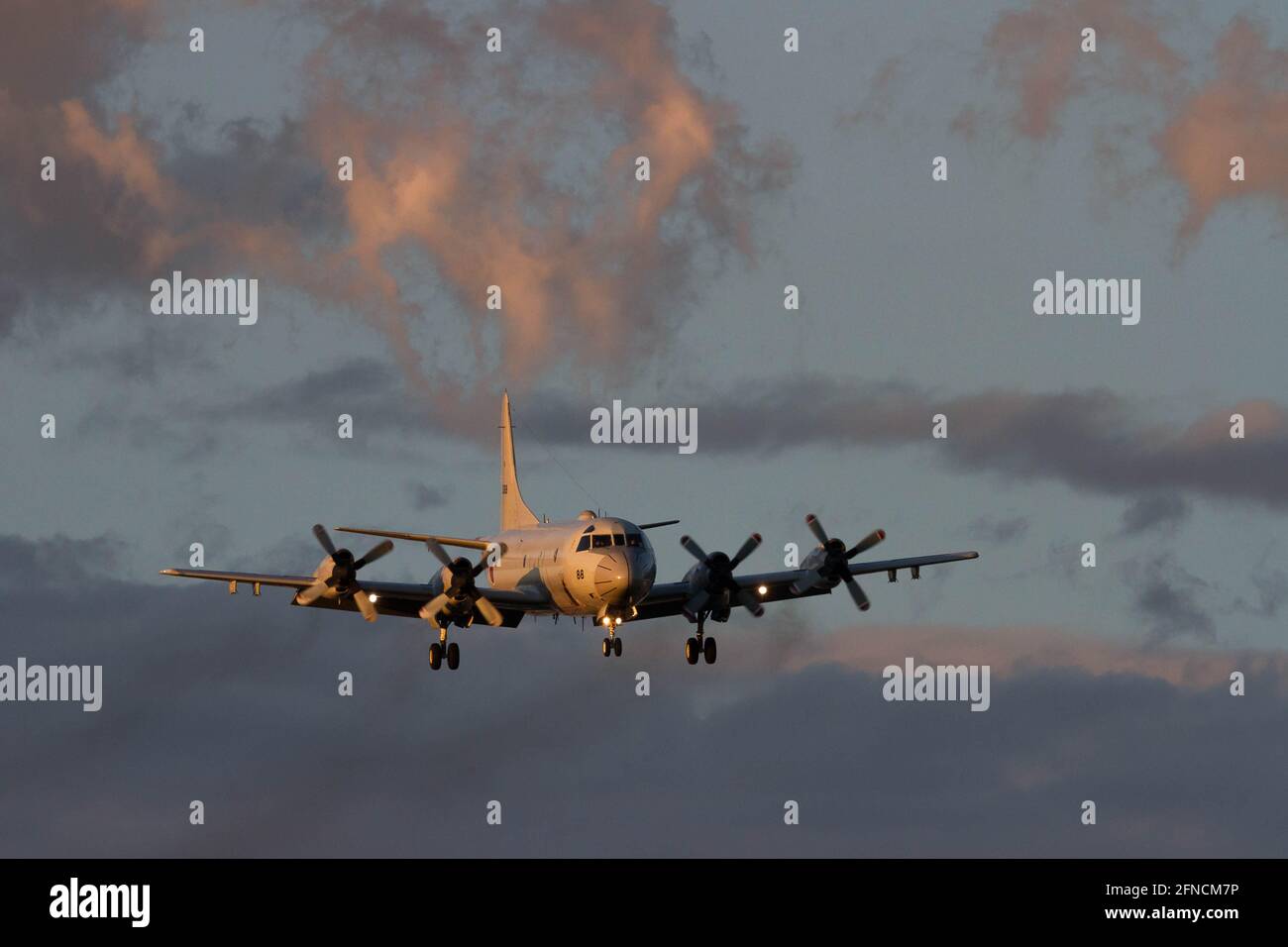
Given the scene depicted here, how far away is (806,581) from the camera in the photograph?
3720 inches

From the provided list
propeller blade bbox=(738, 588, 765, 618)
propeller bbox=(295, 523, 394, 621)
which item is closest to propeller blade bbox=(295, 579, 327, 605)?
propeller bbox=(295, 523, 394, 621)

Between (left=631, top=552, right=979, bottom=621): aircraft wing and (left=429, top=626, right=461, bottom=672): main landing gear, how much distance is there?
7015mm

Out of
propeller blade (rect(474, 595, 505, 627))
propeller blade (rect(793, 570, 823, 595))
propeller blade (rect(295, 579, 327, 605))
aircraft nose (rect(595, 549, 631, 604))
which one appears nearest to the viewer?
aircraft nose (rect(595, 549, 631, 604))

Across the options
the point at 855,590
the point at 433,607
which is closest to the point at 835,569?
the point at 855,590

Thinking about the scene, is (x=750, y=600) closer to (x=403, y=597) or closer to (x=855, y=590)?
(x=855, y=590)

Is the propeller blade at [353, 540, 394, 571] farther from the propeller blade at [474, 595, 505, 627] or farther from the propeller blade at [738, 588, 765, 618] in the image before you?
the propeller blade at [738, 588, 765, 618]

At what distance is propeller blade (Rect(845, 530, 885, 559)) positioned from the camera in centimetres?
9250
